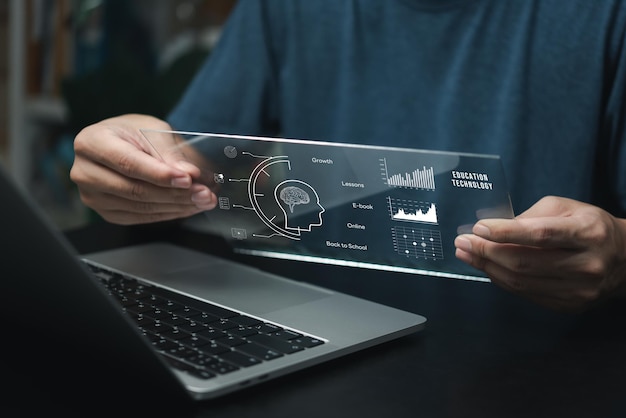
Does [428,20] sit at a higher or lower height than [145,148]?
higher

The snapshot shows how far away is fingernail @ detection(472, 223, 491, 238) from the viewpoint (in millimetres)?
700

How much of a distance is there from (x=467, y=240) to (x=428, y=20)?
558 millimetres

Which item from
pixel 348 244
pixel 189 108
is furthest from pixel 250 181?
pixel 189 108

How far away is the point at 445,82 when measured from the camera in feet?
3.92

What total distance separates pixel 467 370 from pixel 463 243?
0.39 ft

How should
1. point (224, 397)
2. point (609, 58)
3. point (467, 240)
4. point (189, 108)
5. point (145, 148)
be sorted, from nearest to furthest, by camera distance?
point (224, 397), point (467, 240), point (145, 148), point (609, 58), point (189, 108)

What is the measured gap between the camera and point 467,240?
72 centimetres

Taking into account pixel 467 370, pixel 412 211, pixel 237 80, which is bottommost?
pixel 467 370

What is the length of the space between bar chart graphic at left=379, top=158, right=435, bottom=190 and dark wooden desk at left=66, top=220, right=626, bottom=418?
0.13m

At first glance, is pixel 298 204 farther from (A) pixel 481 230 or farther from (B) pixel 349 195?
(A) pixel 481 230

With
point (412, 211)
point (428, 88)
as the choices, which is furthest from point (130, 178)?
point (428, 88)

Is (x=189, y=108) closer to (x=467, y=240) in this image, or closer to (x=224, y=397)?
(x=467, y=240)

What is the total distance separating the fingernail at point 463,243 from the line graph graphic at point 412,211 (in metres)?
0.02

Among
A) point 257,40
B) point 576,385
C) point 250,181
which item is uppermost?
point 257,40
